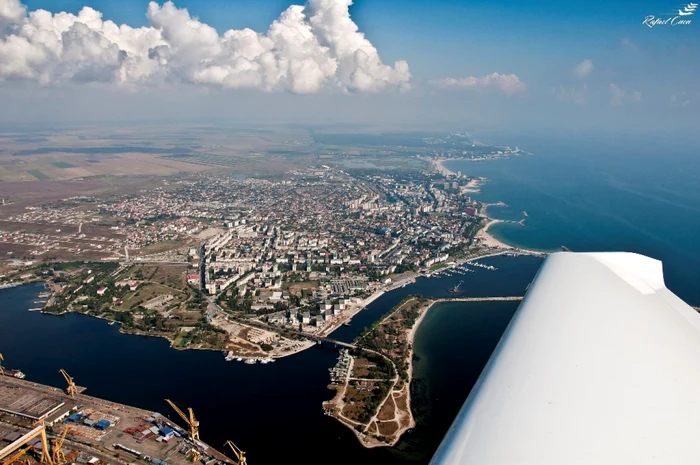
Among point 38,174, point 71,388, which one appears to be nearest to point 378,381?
point 71,388

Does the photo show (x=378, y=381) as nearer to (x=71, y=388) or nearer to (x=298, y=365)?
(x=298, y=365)

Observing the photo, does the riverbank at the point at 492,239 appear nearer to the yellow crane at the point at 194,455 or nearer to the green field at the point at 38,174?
the yellow crane at the point at 194,455

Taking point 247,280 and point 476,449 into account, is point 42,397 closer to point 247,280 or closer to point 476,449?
point 247,280

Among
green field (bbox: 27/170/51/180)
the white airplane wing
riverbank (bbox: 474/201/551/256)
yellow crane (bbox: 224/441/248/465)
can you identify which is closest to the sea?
yellow crane (bbox: 224/441/248/465)

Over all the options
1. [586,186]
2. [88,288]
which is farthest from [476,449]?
[586,186]

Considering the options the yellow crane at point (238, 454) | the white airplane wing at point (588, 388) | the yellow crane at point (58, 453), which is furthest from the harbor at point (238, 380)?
the white airplane wing at point (588, 388)

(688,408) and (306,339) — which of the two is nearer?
(688,408)

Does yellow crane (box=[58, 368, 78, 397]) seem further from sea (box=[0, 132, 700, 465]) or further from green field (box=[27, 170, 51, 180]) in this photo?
green field (box=[27, 170, 51, 180])
